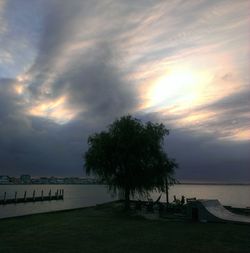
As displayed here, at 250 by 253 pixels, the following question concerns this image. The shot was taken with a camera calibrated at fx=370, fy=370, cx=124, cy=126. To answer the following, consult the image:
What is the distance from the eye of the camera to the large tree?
40344 millimetres

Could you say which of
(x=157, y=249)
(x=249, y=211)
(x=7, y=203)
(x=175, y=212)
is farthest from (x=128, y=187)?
(x=7, y=203)

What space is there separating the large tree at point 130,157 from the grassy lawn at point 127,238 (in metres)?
12.2

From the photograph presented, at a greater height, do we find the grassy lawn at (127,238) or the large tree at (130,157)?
the large tree at (130,157)

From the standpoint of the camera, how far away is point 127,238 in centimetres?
2167

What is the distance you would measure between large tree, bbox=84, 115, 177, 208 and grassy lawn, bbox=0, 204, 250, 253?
12.2m

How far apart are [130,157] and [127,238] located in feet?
61.0

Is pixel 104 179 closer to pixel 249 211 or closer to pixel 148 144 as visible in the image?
pixel 148 144

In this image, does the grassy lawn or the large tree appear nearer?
the grassy lawn

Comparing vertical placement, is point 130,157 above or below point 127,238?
above

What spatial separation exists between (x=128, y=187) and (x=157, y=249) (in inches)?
925

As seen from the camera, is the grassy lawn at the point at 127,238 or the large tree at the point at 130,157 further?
the large tree at the point at 130,157

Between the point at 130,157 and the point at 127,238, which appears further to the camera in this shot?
the point at 130,157

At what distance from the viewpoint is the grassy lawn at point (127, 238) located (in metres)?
18.4

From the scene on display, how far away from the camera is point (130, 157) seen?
3997 centimetres
